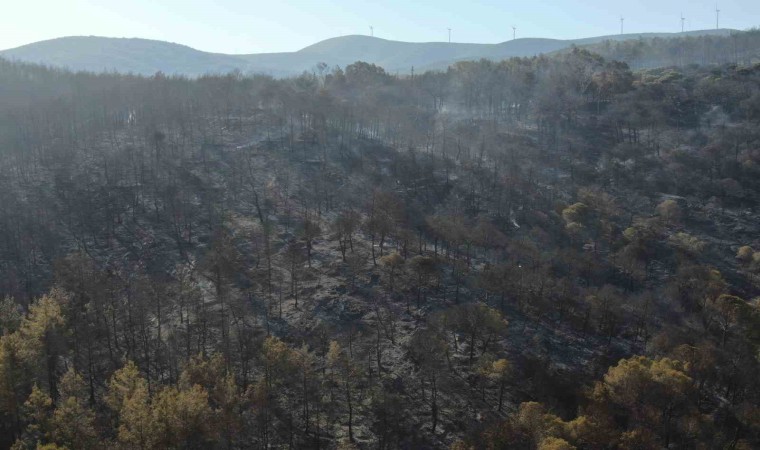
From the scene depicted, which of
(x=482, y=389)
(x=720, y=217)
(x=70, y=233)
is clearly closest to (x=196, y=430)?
(x=482, y=389)

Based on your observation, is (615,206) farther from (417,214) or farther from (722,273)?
(417,214)

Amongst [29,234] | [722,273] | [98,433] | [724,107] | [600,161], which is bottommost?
[98,433]

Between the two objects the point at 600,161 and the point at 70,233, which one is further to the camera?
the point at 600,161

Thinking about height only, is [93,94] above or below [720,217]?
above

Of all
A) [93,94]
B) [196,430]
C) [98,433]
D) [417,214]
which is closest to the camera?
[196,430]

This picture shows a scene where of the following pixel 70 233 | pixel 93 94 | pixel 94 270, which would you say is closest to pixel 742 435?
pixel 94 270

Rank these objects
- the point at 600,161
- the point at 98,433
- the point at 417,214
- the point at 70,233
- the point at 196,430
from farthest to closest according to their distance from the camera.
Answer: the point at 600,161
the point at 417,214
the point at 70,233
the point at 98,433
the point at 196,430

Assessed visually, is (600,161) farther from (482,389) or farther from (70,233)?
(70,233)
